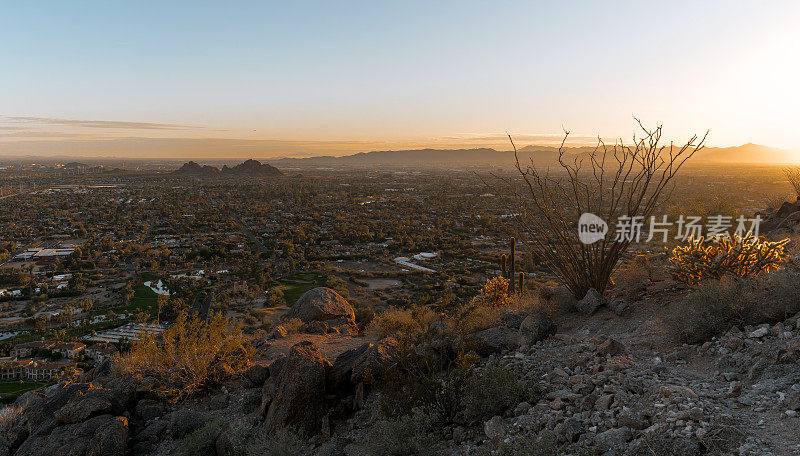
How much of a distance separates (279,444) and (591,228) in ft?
23.2

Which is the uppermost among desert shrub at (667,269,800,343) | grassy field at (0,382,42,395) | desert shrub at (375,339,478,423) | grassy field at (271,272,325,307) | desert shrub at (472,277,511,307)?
desert shrub at (667,269,800,343)

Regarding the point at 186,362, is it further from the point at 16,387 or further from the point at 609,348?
the point at 16,387

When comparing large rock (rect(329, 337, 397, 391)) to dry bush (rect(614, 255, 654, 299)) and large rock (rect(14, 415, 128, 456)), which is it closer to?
large rock (rect(14, 415, 128, 456))

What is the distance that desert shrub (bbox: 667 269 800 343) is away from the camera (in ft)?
17.3

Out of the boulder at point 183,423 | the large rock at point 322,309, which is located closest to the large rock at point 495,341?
the boulder at point 183,423

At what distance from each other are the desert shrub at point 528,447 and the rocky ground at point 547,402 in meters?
0.04

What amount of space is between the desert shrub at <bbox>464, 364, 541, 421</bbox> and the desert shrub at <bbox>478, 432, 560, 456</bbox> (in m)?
0.65

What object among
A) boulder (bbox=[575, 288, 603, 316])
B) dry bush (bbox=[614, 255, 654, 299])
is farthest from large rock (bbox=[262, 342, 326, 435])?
dry bush (bbox=[614, 255, 654, 299])

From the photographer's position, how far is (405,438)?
4.81m

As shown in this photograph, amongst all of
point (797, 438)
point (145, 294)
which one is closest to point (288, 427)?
point (797, 438)

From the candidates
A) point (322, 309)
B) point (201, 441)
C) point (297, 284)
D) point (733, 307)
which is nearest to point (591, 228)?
point (733, 307)

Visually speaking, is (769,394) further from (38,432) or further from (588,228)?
(38,432)

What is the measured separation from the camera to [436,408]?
5.37 meters

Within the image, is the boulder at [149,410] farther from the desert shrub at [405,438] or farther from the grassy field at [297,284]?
the grassy field at [297,284]
